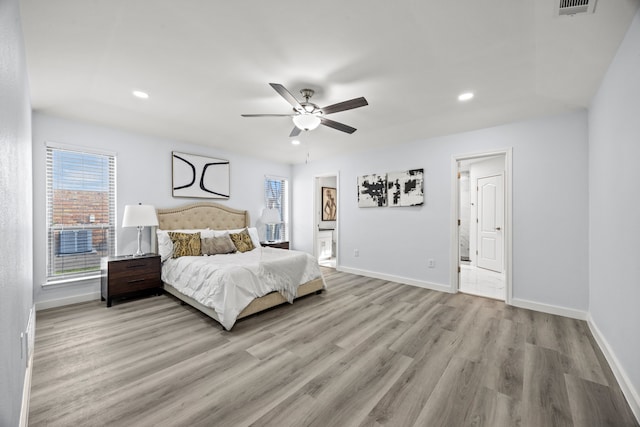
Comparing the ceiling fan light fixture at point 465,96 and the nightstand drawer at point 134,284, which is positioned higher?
the ceiling fan light fixture at point 465,96

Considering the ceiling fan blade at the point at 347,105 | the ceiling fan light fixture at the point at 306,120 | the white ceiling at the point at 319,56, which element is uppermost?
the white ceiling at the point at 319,56

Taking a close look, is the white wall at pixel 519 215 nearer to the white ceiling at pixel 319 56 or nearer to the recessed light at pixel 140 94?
the white ceiling at pixel 319 56

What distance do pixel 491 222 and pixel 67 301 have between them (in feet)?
24.5

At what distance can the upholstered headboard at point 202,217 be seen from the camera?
4.26 metres

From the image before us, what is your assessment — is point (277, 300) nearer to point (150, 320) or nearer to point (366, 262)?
point (150, 320)

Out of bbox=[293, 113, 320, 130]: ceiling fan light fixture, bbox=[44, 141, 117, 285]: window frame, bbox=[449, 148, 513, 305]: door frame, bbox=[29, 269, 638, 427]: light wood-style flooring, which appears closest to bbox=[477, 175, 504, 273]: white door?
bbox=[449, 148, 513, 305]: door frame

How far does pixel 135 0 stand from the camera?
1538 mm

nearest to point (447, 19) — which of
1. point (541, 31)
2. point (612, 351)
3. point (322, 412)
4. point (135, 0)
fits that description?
point (541, 31)

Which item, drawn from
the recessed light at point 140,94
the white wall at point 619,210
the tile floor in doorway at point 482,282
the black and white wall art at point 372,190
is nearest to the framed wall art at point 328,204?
the black and white wall art at point 372,190

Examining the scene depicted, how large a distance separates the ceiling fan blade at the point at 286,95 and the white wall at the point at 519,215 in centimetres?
271

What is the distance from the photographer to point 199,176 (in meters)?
4.71

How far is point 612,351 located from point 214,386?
10.3 ft

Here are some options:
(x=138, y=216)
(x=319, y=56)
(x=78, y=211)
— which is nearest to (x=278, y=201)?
(x=138, y=216)

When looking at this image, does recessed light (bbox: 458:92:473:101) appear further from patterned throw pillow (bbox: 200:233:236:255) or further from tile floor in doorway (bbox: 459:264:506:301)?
patterned throw pillow (bbox: 200:233:236:255)
